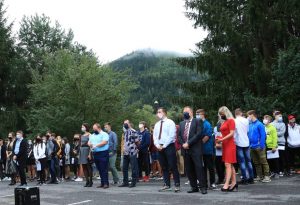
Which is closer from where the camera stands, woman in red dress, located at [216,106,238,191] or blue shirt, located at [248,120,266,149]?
woman in red dress, located at [216,106,238,191]

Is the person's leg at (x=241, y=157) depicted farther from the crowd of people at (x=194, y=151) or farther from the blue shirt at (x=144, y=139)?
the blue shirt at (x=144, y=139)

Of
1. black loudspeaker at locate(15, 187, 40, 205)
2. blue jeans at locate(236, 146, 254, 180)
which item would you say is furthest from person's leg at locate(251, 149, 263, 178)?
black loudspeaker at locate(15, 187, 40, 205)

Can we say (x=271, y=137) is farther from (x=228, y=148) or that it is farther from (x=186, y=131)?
(x=186, y=131)

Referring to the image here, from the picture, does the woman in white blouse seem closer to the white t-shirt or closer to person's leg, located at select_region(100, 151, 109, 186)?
person's leg, located at select_region(100, 151, 109, 186)

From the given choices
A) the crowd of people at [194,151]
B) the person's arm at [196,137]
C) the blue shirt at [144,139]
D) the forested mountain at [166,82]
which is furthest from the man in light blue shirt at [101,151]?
the forested mountain at [166,82]

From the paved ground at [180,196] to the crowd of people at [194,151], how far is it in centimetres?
49

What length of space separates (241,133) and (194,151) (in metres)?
1.66

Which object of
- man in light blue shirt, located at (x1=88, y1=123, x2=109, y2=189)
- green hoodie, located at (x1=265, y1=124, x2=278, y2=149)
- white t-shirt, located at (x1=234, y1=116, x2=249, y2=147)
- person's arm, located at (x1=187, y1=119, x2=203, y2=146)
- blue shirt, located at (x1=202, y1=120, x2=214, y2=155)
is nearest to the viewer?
person's arm, located at (x1=187, y1=119, x2=203, y2=146)

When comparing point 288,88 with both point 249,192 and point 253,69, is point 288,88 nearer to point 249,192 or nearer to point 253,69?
point 253,69

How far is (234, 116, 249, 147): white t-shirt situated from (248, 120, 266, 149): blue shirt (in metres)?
0.97

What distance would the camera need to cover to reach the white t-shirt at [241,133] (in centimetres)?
1231

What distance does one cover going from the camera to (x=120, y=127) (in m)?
36.4

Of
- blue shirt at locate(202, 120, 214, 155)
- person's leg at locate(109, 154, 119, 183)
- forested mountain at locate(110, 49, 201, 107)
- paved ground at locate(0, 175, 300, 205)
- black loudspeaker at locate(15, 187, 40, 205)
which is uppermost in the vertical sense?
forested mountain at locate(110, 49, 201, 107)

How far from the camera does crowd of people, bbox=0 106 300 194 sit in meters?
11.5
